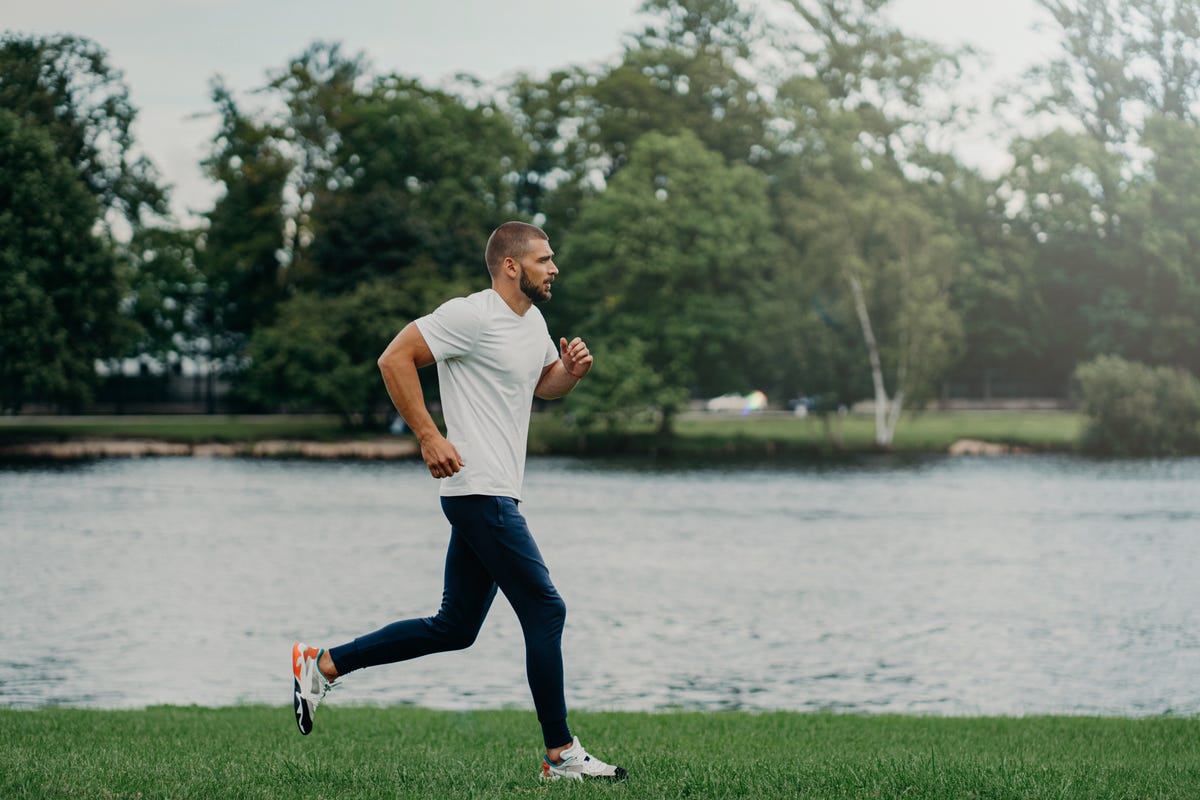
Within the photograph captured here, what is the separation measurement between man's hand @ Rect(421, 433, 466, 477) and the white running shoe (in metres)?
1.27

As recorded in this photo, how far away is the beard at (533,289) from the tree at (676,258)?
179 feet

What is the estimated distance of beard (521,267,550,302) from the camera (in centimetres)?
675

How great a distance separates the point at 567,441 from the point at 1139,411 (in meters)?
21.9

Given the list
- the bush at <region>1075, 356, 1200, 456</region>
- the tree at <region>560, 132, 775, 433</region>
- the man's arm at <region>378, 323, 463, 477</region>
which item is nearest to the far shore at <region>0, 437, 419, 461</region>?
the tree at <region>560, 132, 775, 433</region>

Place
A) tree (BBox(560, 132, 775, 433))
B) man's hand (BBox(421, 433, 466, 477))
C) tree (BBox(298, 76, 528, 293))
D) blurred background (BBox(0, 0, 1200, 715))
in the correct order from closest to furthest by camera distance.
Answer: man's hand (BBox(421, 433, 466, 477))
blurred background (BBox(0, 0, 1200, 715))
tree (BBox(560, 132, 775, 433))
tree (BBox(298, 76, 528, 293))

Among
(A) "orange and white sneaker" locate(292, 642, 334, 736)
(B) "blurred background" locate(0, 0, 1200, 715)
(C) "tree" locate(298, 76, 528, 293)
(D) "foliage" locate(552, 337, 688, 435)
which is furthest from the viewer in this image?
(C) "tree" locate(298, 76, 528, 293)

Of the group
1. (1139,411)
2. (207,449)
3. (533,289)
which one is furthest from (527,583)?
(207,449)

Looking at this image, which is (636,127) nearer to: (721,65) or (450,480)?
(721,65)

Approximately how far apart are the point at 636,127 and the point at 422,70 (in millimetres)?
10656

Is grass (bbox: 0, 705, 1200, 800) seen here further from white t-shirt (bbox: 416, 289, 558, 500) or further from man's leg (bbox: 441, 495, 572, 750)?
white t-shirt (bbox: 416, 289, 558, 500)

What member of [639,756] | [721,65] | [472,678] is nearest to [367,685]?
[472,678]

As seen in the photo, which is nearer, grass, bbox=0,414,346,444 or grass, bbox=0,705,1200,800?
grass, bbox=0,705,1200,800

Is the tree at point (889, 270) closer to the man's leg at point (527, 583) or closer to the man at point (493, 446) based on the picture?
the man at point (493, 446)

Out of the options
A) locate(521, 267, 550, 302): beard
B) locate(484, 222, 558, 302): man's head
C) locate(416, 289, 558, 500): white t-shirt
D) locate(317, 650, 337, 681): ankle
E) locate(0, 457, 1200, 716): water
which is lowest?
locate(0, 457, 1200, 716): water
